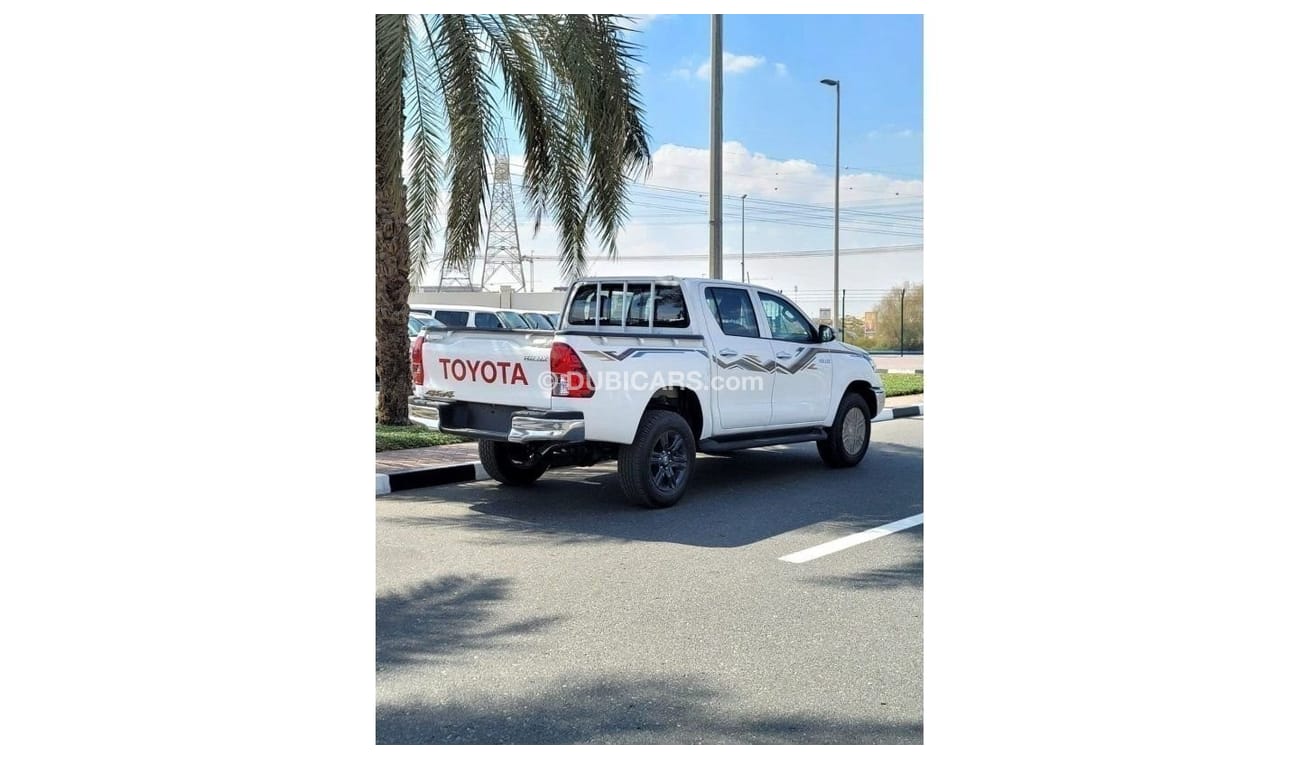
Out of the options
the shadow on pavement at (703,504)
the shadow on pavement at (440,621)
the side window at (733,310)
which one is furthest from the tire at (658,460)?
the shadow on pavement at (440,621)

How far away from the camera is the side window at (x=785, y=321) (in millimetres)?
9547

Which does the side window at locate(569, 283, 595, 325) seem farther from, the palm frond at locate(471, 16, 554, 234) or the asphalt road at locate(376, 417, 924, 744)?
the palm frond at locate(471, 16, 554, 234)

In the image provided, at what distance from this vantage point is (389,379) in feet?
42.4

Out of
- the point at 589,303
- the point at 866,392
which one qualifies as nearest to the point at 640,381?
the point at 589,303

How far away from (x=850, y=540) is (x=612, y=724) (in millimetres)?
3599

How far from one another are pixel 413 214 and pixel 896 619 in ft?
28.8

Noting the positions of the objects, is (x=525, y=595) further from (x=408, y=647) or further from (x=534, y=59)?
(x=534, y=59)

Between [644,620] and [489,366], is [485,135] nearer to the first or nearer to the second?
[489,366]

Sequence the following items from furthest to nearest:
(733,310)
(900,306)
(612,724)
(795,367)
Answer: (900,306), (795,367), (733,310), (612,724)

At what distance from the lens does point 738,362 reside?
353 inches

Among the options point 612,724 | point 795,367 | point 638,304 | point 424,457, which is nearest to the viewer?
point 612,724

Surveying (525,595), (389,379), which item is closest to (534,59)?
(389,379)

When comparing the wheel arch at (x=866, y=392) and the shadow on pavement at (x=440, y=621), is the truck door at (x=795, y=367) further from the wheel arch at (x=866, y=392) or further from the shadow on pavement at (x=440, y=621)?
the shadow on pavement at (x=440, y=621)

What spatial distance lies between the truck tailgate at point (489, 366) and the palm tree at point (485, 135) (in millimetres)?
2163
